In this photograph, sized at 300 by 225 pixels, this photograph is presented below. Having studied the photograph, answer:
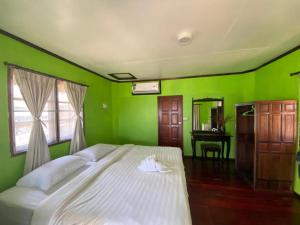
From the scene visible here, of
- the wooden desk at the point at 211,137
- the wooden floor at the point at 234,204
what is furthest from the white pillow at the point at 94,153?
the wooden desk at the point at 211,137

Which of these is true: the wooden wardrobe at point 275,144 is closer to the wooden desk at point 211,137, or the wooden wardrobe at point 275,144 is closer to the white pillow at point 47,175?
the wooden desk at point 211,137

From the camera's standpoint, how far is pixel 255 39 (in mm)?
2125

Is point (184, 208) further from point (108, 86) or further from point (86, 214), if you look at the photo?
point (108, 86)

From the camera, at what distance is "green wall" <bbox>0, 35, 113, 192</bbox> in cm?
185

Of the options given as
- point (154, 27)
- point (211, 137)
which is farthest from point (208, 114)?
point (154, 27)

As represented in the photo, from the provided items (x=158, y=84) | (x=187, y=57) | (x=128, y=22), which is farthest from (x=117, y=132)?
(x=128, y=22)

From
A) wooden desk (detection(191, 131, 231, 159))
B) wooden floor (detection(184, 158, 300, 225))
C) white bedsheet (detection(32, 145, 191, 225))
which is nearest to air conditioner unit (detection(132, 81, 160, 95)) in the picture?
wooden desk (detection(191, 131, 231, 159))

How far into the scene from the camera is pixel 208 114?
4289 mm

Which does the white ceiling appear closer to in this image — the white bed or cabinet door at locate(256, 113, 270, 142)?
cabinet door at locate(256, 113, 270, 142)

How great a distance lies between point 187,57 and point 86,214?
2.73m

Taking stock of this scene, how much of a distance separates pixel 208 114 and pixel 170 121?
1.11m

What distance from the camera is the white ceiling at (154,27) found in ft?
4.64

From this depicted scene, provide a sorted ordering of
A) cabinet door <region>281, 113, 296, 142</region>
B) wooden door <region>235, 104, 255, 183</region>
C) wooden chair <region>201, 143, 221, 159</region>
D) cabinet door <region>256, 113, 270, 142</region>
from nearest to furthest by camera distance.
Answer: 1. cabinet door <region>281, 113, 296, 142</region>
2. cabinet door <region>256, 113, 270, 142</region>
3. wooden door <region>235, 104, 255, 183</region>
4. wooden chair <region>201, 143, 221, 159</region>

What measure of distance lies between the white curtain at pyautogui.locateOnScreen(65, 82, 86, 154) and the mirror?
118 inches
